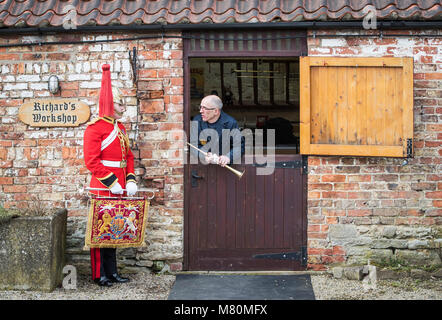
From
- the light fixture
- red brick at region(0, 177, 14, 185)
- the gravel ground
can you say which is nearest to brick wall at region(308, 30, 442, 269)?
the gravel ground

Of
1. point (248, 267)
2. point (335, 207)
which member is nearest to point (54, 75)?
point (248, 267)

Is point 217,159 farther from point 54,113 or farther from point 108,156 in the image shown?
point 54,113

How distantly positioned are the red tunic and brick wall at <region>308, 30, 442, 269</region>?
6.54 ft

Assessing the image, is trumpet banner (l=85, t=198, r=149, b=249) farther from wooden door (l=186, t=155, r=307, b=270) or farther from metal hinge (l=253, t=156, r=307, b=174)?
metal hinge (l=253, t=156, r=307, b=174)

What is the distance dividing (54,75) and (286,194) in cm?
281

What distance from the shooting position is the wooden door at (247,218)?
609 cm

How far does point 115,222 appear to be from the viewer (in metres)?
5.50

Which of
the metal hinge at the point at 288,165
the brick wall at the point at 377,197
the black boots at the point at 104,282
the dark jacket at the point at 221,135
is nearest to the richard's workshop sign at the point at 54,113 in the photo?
the dark jacket at the point at 221,135

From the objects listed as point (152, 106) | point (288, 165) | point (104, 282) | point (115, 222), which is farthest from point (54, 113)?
point (288, 165)

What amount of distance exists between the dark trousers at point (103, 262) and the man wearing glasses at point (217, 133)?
1.47 meters

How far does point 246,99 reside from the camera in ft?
28.3

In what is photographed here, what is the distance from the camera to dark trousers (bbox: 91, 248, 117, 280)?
5645 millimetres

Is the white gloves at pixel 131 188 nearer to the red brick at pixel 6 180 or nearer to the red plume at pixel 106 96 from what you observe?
A: the red plume at pixel 106 96

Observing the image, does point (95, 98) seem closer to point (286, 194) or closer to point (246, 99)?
point (286, 194)
